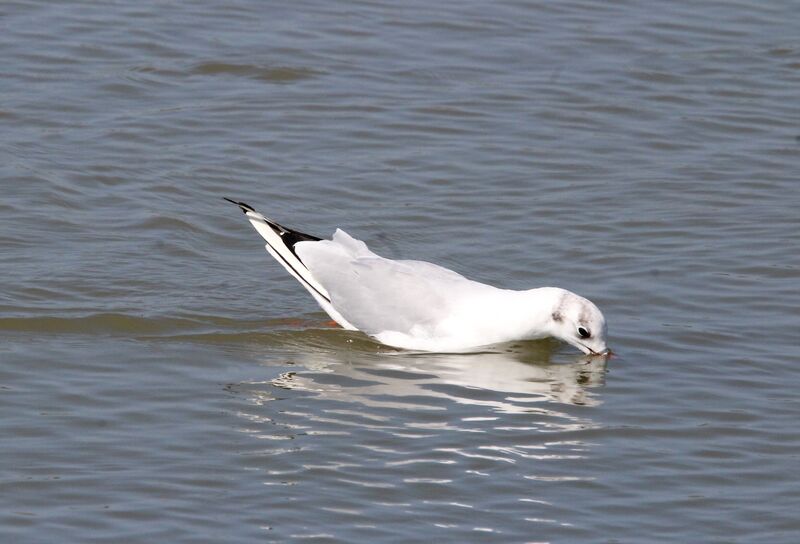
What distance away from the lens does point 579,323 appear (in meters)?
10.1

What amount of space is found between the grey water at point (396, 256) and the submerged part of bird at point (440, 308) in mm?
182

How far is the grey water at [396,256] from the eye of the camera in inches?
308

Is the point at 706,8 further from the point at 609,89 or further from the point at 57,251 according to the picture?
the point at 57,251

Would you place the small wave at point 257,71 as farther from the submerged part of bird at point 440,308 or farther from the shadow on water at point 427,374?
the shadow on water at point 427,374

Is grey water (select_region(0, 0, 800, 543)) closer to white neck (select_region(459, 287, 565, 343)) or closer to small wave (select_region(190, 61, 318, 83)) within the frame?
small wave (select_region(190, 61, 318, 83))

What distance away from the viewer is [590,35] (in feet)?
56.4

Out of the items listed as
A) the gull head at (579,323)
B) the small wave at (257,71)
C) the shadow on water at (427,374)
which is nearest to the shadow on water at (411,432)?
the shadow on water at (427,374)

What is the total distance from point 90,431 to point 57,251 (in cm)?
334

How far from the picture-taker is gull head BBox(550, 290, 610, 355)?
10.0m

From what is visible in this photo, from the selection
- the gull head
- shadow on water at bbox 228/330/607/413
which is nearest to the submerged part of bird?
the gull head

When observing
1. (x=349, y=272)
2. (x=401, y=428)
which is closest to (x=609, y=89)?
(x=349, y=272)

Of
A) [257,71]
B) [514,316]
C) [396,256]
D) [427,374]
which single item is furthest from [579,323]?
[257,71]

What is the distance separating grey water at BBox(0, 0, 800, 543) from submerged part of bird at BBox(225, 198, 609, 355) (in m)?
0.18

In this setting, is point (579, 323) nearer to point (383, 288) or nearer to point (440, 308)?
point (440, 308)
